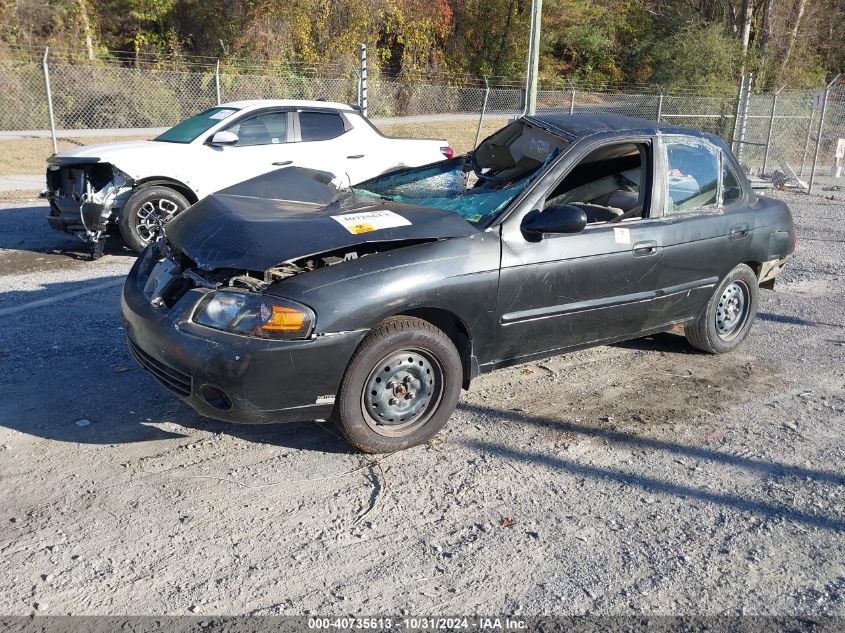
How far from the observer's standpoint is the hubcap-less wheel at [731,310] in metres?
5.87

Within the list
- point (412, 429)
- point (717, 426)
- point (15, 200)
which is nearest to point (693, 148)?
point (717, 426)

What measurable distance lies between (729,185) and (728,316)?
1009 millimetres

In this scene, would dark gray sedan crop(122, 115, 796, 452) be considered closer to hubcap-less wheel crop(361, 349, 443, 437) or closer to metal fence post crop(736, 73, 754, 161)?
hubcap-less wheel crop(361, 349, 443, 437)

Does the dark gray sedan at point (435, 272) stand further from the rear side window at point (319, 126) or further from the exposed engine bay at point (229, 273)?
the rear side window at point (319, 126)

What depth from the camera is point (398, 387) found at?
4113 mm

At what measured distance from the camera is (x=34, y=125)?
65.3ft

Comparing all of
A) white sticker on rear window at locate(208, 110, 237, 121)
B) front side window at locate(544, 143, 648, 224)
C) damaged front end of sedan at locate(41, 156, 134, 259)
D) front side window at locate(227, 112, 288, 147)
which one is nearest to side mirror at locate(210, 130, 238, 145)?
front side window at locate(227, 112, 288, 147)

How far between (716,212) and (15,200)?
36.6 feet

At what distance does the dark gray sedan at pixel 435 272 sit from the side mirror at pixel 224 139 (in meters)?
4.08

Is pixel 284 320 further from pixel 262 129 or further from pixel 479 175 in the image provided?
pixel 262 129

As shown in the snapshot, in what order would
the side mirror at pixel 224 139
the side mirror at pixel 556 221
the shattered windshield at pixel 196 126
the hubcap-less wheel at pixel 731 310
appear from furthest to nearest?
the shattered windshield at pixel 196 126 < the side mirror at pixel 224 139 < the hubcap-less wheel at pixel 731 310 < the side mirror at pixel 556 221

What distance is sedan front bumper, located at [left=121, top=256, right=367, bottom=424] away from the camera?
3662 millimetres

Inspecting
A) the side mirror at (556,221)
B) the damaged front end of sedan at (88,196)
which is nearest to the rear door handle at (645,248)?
the side mirror at (556,221)

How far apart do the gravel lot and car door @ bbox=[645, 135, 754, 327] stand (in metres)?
0.62
